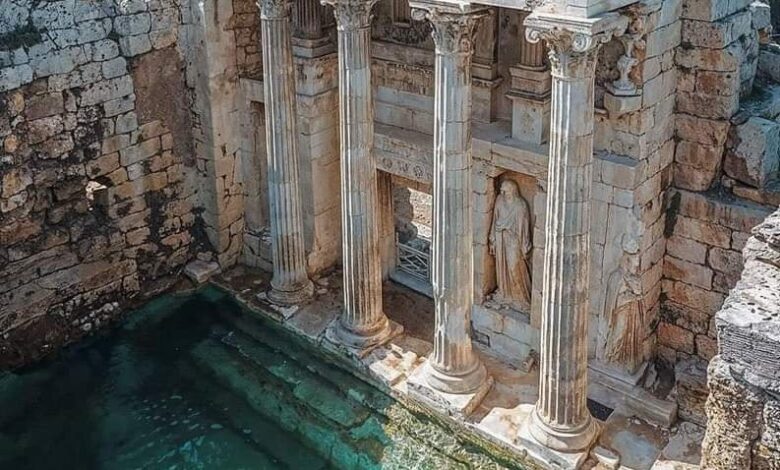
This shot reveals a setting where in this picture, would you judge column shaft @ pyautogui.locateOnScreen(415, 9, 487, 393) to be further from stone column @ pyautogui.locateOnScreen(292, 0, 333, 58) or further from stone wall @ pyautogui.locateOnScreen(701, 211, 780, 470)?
stone wall @ pyautogui.locateOnScreen(701, 211, 780, 470)

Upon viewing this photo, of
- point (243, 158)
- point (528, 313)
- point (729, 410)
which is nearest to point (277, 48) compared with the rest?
point (243, 158)

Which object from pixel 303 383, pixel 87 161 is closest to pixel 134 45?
pixel 87 161

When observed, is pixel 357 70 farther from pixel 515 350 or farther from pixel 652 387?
pixel 652 387

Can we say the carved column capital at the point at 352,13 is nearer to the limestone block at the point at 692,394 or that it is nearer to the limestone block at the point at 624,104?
the limestone block at the point at 624,104

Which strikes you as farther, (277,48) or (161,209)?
(161,209)

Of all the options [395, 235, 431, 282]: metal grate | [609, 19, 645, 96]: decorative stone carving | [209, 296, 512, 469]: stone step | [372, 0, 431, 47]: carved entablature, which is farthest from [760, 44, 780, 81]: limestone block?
[209, 296, 512, 469]: stone step

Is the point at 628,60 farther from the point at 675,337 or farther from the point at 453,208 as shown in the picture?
the point at 675,337
